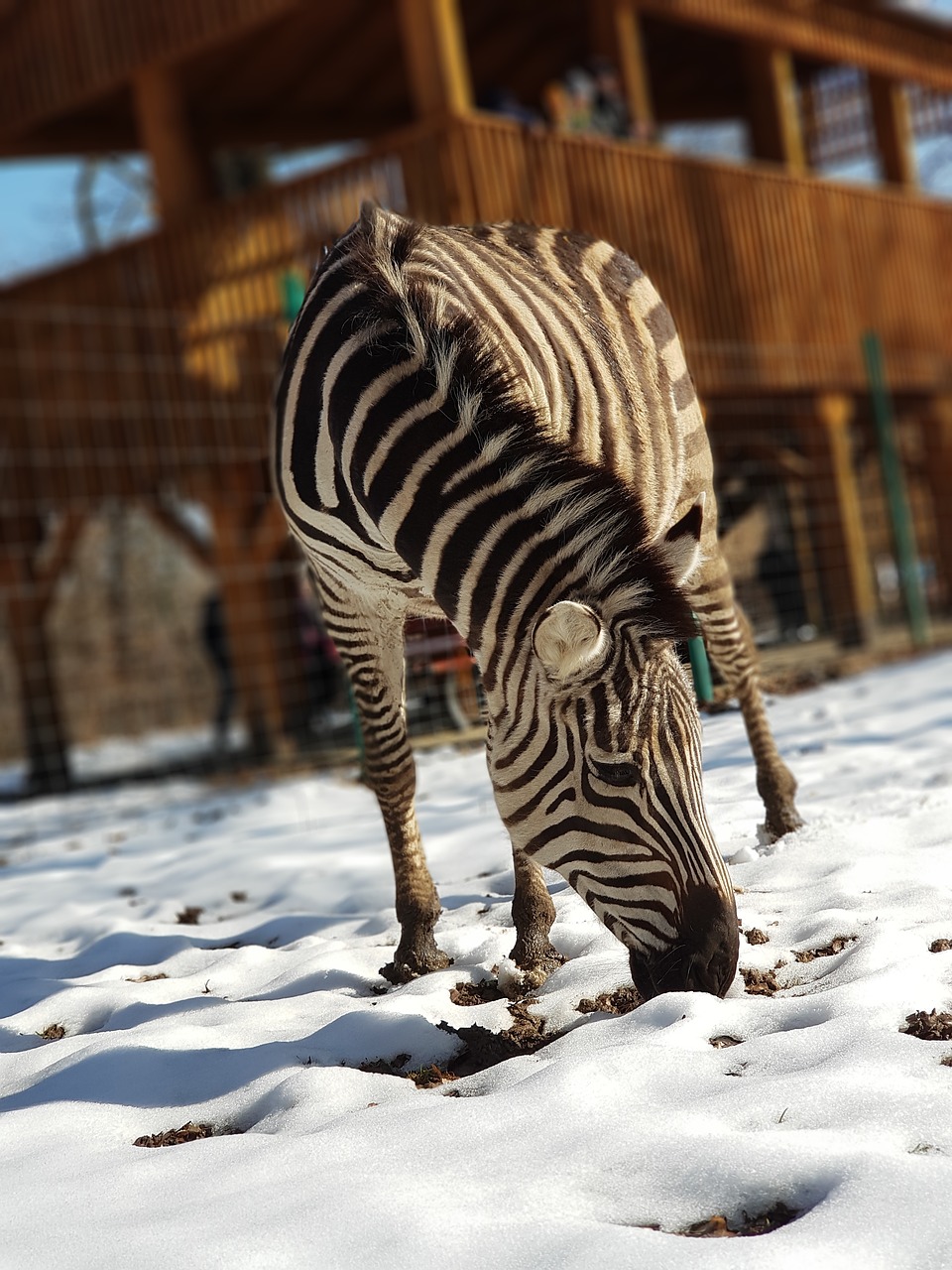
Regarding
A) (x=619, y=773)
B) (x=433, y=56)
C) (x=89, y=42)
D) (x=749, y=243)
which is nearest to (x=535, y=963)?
(x=619, y=773)

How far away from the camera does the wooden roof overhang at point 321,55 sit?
11031 mm

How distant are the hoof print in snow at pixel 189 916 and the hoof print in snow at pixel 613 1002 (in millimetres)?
1905


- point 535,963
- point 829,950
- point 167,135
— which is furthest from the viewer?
point 167,135

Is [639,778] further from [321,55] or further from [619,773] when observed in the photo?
[321,55]

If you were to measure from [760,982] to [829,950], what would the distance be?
0.76ft

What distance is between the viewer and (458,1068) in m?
2.68

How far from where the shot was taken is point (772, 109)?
43.4ft

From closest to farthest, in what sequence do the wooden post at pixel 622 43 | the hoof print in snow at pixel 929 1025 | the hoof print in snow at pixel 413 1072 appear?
the hoof print in snow at pixel 929 1025, the hoof print in snow at pixel 413 1072, the wooden post at pixel 622 43

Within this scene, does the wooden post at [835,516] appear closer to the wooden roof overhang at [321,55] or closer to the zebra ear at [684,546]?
the wooden roof overhang at [321,55]

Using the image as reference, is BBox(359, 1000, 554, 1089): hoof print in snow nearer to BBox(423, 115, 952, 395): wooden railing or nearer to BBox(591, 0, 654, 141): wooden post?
BBox(423, 115, 952, 395): wooden railing

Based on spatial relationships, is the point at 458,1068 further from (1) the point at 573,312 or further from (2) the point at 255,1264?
(1) the point at 573,312

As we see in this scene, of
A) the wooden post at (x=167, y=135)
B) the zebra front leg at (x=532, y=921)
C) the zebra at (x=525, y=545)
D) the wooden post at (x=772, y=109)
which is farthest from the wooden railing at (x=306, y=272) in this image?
the zebra front leg at (x=532, y=921)

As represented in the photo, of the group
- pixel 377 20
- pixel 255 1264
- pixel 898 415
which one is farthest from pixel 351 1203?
pixel 898 415

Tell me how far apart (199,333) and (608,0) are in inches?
182
